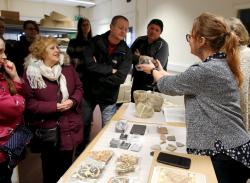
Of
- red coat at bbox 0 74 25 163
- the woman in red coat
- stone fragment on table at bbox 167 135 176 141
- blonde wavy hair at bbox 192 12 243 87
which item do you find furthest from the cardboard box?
blonde wavy hair at bbox 192 12 243 87

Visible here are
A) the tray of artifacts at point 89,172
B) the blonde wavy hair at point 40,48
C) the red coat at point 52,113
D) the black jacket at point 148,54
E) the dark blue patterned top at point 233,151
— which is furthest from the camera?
the black jacket at point 148,54

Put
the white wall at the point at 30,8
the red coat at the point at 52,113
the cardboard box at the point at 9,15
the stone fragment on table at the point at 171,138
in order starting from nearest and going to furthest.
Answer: the stone fragment on table at the point at 171,138
the red coat at the point at 52,113
the cardboard box at the point at 9,15
the white wall at the point at 30,8

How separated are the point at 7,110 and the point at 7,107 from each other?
0.06 feet

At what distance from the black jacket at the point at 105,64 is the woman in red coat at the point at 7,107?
83cm

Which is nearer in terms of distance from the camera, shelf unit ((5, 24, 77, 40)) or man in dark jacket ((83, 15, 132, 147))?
man in dark jacket ((83, 15, 132, 147))

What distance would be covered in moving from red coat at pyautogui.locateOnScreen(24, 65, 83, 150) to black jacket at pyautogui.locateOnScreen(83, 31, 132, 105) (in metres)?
0.44

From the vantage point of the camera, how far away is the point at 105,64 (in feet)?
7.43

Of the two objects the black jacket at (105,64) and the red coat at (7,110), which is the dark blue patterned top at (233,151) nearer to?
the red coat at (7,110)

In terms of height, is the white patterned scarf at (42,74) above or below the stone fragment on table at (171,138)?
above

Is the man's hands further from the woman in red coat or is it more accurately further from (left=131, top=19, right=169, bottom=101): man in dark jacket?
(left=131, top=19, right=169, bottom=101): man in dark jacket

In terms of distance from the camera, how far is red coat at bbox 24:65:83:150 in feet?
5.53

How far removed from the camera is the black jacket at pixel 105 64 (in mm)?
2264

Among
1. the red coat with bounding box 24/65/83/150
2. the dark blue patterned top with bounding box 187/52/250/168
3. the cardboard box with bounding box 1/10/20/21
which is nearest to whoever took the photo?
the dark blue patterned top with bounding box 187/52/250/168

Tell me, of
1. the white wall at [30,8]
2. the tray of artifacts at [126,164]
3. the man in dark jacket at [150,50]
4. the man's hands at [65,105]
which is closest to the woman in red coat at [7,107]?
the man's hands at [65,105]
